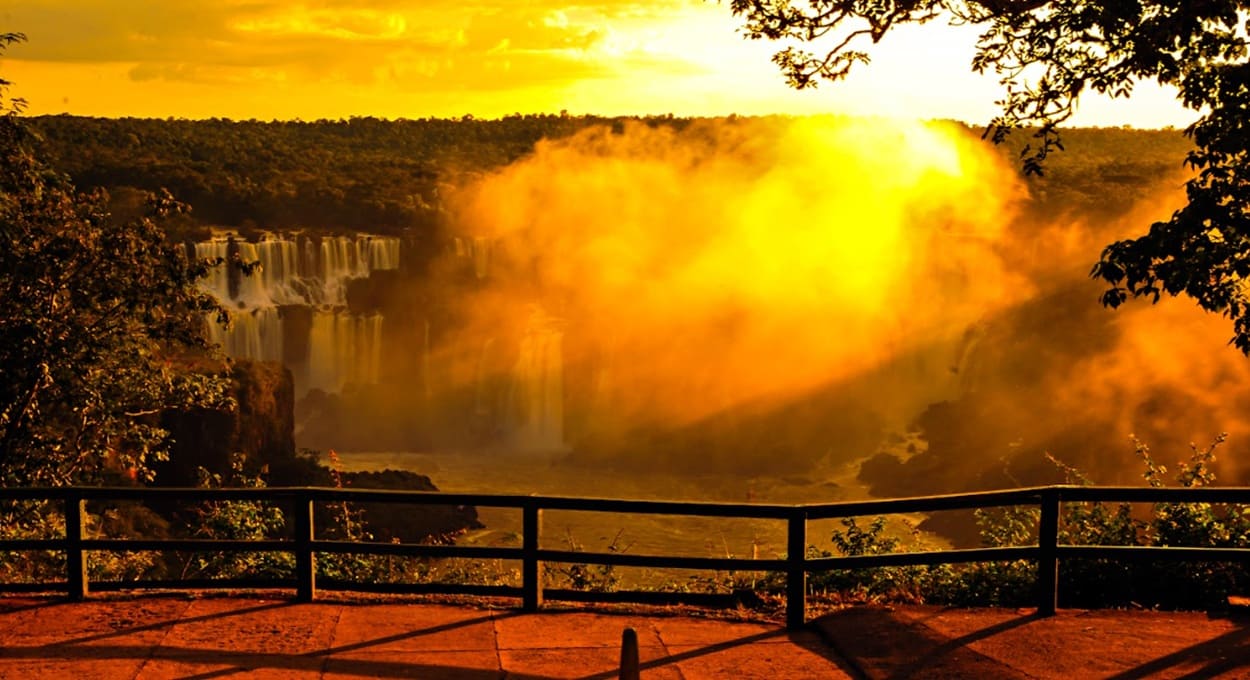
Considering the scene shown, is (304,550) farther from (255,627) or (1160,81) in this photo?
(1160,81)

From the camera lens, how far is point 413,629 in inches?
396

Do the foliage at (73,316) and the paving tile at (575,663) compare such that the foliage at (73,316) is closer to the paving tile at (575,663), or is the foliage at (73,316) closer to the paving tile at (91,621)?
the paving tile at (91,621)

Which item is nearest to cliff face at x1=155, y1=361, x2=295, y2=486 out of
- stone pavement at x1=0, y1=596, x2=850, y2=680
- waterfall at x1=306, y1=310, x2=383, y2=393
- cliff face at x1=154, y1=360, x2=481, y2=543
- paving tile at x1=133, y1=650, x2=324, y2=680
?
cliff face at x1=154, y1=360, x2=481, y2=543

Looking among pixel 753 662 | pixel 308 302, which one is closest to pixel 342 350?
pixel 308 302

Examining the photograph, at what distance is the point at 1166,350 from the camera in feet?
182

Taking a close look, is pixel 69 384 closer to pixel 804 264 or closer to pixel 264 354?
pixel 264 354

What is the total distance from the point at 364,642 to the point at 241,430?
3738 cm

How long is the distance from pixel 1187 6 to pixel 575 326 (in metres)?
74.6

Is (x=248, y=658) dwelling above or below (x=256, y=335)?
above

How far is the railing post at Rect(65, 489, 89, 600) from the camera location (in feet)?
34.6

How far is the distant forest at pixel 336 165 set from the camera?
88188 millimetres

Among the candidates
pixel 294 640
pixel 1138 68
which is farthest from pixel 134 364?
pixel 1138 68

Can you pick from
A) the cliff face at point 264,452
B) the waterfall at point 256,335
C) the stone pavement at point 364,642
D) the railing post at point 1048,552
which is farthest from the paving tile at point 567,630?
the waterfall at point 256,335

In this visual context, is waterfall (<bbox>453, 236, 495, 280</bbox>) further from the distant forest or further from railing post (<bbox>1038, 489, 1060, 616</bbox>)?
railing post (<bbox>1038, 489, 1060, 616</bbox>)
